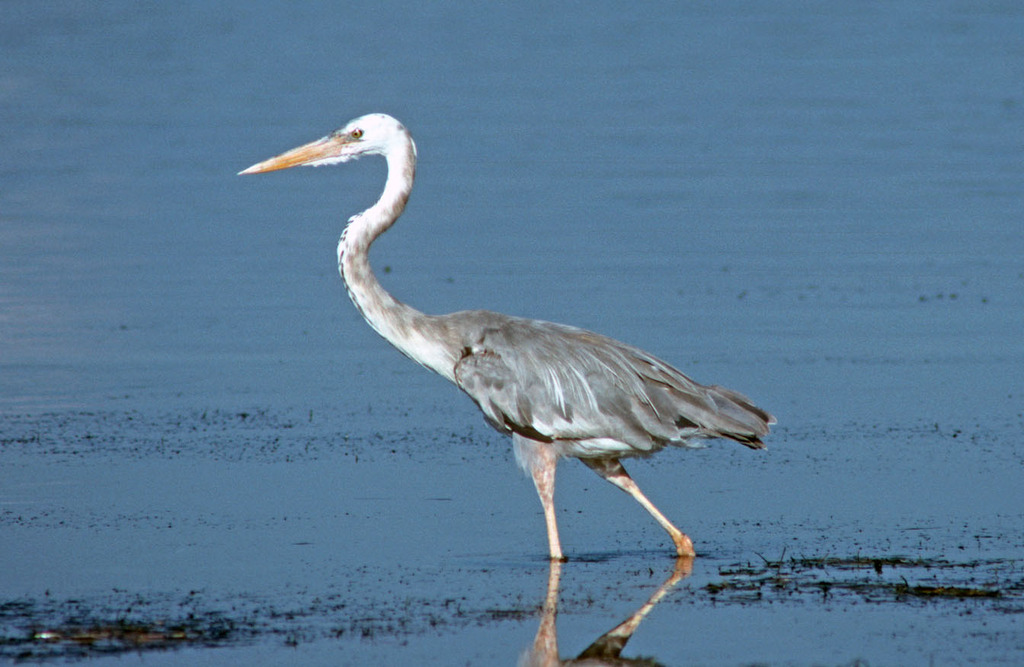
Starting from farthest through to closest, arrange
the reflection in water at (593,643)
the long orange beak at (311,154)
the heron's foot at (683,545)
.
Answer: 1. the long orange beak at (311,154)
2. the heron's foot at (683,545)
3. the reflection in water at (593,643)

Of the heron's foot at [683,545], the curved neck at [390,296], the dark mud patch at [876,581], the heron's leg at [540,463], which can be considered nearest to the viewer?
the dark mud patch at [876,581]

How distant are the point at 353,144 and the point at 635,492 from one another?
2.54m

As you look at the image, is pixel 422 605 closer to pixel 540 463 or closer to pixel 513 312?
pixel 540 463

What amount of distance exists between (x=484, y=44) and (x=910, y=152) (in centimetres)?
1207

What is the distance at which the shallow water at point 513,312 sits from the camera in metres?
7.20

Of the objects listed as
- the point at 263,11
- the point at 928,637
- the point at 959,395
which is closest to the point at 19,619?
the point at 928,637

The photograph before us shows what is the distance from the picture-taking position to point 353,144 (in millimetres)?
9273

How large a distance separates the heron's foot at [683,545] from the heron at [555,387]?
0.48 ft

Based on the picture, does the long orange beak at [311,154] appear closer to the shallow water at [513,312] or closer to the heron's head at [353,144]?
the heron's head at [353,144]

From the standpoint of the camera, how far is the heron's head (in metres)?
9.17

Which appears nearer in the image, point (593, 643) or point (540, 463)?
point (593, 643)

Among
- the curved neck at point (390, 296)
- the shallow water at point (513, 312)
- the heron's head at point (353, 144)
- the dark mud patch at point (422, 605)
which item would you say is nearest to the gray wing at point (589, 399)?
the curved neck at point (390, 296)

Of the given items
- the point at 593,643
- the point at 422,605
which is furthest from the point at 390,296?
the point at 593,643

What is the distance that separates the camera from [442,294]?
13.6m
